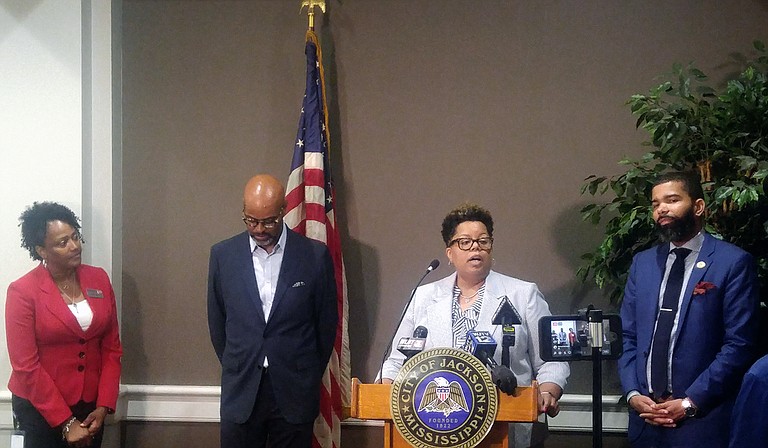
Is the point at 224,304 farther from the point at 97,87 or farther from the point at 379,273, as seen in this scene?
the point at 97,87

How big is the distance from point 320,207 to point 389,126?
622mm

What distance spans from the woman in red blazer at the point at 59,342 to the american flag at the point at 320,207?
→ 0.97 meters

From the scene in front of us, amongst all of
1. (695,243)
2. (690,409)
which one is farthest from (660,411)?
(695,243)

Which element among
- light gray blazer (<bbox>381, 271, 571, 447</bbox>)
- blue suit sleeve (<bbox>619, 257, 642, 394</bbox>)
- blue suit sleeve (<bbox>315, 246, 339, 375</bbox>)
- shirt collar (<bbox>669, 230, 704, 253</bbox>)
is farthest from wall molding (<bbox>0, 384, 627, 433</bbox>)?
shirt collar (<bbox>669, 230, 704, 253</bbox>)

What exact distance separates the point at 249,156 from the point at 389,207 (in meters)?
0.79

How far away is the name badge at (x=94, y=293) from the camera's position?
3.50 metres

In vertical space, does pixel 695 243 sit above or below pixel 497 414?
above

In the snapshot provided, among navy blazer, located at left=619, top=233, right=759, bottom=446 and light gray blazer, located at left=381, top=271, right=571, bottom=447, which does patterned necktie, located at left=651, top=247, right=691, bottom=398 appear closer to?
navy blazer, located at left=619, top=233, right=759, bottom=446

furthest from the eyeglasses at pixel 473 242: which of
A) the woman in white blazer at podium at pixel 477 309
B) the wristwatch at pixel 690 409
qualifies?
the wristwatch at pixel 690 409

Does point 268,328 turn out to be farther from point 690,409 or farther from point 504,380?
point 690,409

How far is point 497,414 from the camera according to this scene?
246 cm

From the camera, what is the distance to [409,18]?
411 centimetres

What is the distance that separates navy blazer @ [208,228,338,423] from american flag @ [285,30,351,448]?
0.56m

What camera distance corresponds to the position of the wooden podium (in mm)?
2461
